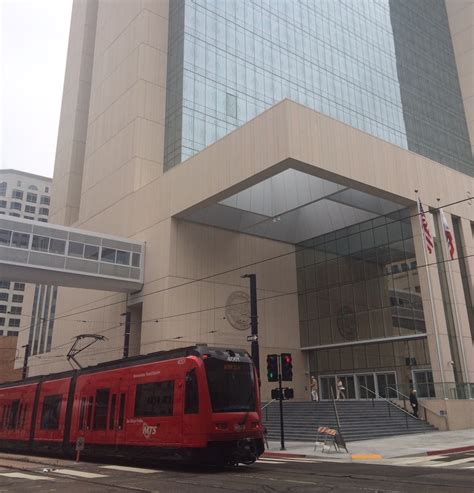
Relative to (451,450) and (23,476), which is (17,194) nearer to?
(23,476)

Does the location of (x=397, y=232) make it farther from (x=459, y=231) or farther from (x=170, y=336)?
(x=170, y=336)

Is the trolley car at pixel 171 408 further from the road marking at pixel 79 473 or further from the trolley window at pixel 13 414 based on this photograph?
the trolley window at pixel 13 414

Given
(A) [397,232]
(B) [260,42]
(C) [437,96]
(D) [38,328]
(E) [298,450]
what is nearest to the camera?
(E) [298,450]

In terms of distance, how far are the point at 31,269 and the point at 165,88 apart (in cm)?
2062

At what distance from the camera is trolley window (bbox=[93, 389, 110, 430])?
17094 mm

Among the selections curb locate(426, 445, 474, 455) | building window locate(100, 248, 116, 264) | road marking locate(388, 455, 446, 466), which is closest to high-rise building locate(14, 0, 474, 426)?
building window locate(100, 248, 116, 264)

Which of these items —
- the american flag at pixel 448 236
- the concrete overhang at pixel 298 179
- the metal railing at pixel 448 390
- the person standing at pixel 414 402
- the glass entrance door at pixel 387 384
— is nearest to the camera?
the person standing at pixel 414 402

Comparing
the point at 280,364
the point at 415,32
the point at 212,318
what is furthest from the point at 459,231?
the point at 415,32

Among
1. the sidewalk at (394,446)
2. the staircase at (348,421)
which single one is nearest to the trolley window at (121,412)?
the sidewalk at (394,446)

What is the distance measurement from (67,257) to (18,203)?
92541 millimetres

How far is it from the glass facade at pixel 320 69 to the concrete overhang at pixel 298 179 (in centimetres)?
742

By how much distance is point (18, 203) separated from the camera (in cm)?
11850

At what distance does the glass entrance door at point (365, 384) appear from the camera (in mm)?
35469

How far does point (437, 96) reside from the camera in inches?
2461
